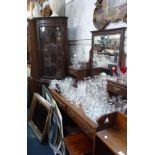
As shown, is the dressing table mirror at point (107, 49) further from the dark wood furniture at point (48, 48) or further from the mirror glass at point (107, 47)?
the dark wood furniture at point (48, 48)

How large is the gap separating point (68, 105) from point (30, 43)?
162 centimetres

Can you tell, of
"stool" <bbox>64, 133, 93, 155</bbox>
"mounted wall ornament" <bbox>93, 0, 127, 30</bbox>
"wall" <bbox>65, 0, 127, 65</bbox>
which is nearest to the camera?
"stool" <bbox>64, 133, 93, 155</bbox>

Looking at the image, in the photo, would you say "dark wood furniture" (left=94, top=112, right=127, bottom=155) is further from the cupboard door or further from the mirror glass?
the cupboard door

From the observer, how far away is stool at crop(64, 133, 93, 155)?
1712mm

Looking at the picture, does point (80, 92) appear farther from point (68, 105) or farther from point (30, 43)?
point (30, 43)

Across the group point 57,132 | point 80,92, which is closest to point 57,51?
point 80,92

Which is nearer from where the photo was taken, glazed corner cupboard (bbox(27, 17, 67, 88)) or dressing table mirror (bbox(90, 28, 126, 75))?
Result: dressing table mirror (bbox(90, 28, 126, 75))

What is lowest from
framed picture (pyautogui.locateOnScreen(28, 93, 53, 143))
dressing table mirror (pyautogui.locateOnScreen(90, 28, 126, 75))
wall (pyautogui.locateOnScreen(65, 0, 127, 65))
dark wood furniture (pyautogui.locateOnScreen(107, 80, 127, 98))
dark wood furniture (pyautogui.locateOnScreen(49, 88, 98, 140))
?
framed picture (pyautogui.locateOnScreen(28, 93, 53, 143))

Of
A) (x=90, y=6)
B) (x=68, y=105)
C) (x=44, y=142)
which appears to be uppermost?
(x=90, y=6)

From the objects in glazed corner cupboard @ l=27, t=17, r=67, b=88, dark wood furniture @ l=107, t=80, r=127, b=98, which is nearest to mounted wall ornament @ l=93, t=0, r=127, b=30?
dark wood furniture @ l=107, t=80, r=127, b=98

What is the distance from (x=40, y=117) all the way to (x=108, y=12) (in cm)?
167

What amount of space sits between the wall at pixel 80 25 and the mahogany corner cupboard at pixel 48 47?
0.55 feet
